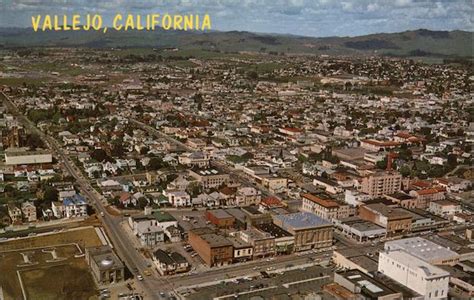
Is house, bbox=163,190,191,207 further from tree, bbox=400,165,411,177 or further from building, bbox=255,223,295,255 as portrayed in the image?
tree, bbox=400,165,411,177

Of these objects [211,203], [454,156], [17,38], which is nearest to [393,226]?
[211,203]

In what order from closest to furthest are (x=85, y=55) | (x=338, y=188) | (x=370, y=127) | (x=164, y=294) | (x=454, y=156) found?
1. (x=164, y=294)
2. (x=338, y=188)
3. (x=454, y=156)
4. (x=370, y=127)
5. (x=85, y=55)

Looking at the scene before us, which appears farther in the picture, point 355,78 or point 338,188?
point 355,78

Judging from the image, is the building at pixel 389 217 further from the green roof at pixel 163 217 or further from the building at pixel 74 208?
the building at pixel 74 208

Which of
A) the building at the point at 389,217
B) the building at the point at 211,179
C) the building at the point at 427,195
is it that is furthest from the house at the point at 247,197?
the building at the point at 427,195

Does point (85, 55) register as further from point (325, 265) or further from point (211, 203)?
point (325, 265)

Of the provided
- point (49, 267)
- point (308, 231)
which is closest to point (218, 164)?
point (308, 231)

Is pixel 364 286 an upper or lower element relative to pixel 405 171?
upper

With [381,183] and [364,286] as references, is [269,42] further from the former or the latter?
[364,286]
